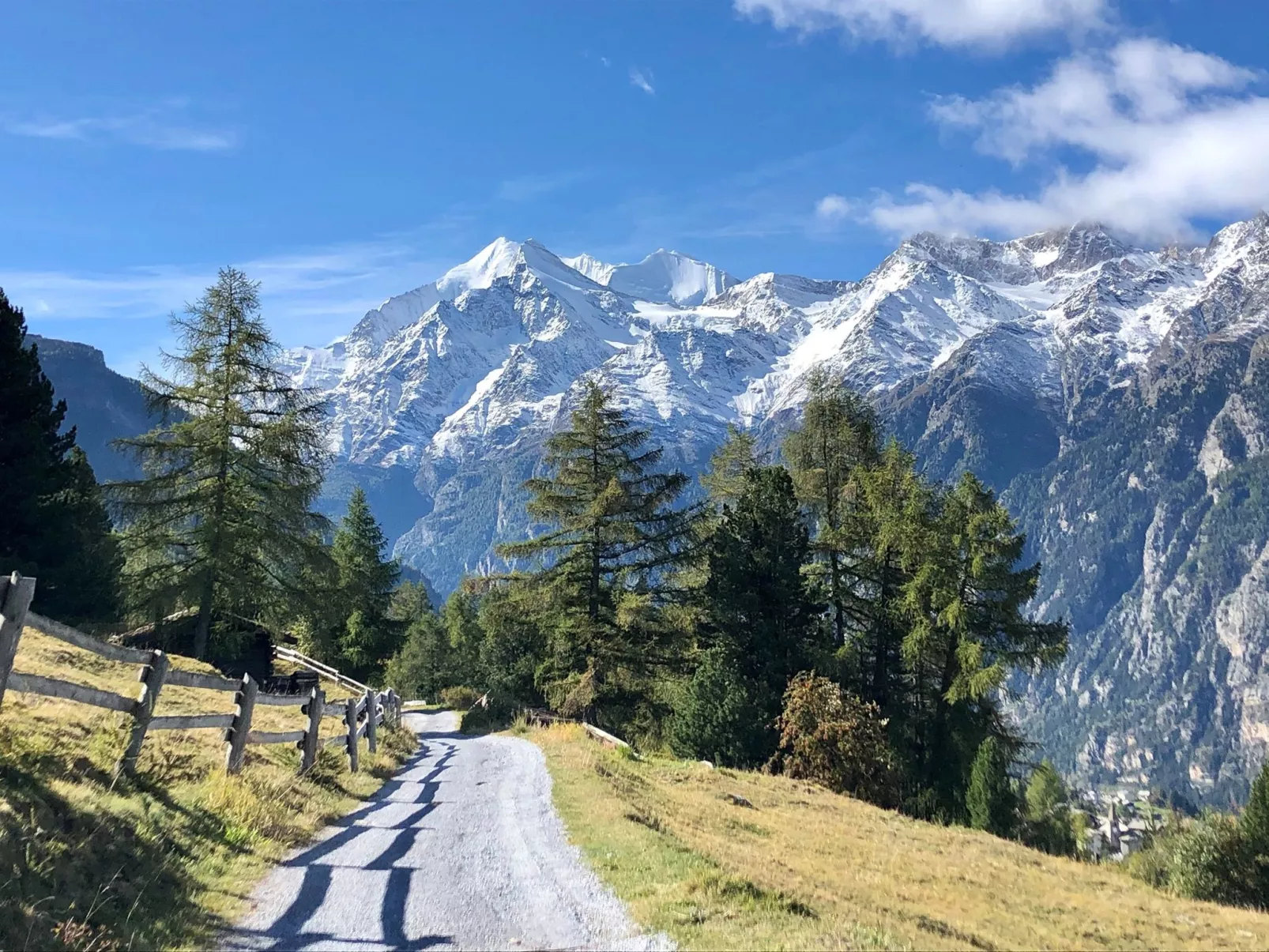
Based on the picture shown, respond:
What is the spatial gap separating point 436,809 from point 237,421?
62.7ft

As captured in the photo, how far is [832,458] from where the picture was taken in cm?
3944

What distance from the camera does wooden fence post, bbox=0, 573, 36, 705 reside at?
893 cm

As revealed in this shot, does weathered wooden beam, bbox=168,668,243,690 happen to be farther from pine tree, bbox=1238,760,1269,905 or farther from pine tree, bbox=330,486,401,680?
pine tree, bbox=330,486,401,680

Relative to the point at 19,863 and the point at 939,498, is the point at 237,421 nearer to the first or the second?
the point at 19,863

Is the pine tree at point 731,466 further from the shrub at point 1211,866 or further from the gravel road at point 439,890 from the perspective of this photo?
the gravel road at point 439,890

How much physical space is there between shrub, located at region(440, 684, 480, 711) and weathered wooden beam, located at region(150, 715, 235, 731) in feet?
161

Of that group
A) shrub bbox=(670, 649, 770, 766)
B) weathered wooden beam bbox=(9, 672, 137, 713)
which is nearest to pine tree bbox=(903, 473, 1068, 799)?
shrub bbox=(670, 649, 770, 766)

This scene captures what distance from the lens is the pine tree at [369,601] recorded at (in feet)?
190

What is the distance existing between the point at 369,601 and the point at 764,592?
2857 cm

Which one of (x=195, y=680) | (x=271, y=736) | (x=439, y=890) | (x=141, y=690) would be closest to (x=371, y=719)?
(x=271, y=736)

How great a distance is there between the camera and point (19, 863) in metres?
7.56

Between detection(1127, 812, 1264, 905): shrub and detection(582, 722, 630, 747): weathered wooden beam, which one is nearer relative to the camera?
detection(1127, 812, 1264, 905): shrub

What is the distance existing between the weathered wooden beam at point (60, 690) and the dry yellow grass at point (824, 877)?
19.8ft

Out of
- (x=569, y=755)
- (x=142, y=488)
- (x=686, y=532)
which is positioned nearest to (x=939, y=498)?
(x=686, y=532)
